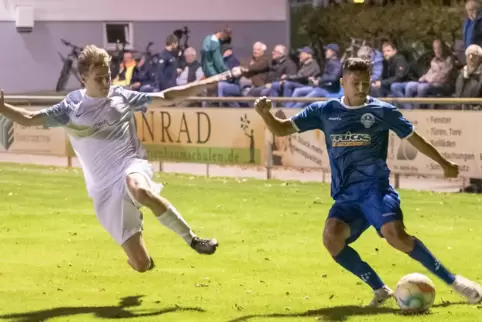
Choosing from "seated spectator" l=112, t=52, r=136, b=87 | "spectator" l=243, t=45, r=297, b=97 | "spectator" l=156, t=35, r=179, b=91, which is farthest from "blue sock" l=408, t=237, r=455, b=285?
"seated spectator" l=112, t=52, r=136, b=87

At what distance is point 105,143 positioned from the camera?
855 centimetres

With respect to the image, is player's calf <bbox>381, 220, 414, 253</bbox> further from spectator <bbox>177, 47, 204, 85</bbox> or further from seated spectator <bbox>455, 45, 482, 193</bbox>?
spectator <bbox>177, 47, 204, 85</bbox>

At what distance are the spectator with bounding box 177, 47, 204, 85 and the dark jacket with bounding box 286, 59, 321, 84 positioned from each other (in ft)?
9.36

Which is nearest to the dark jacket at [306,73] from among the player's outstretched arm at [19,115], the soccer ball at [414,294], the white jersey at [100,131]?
the white jersey at [100,131]

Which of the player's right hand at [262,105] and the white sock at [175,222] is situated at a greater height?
the player's right hand at [262,105]

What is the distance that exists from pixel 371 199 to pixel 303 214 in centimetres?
639

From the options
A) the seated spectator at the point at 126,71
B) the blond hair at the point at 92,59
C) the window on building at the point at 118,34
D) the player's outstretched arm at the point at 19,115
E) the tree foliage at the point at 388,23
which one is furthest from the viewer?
the window on building at the point at 118,34

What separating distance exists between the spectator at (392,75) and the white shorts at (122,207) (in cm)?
1103

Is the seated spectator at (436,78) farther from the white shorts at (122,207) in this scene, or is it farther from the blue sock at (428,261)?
the blue sock at (428,261)

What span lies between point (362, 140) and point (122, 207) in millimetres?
2018

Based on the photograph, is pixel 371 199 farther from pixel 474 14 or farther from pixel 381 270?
pixel 474 14

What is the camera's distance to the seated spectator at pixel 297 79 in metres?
20.4

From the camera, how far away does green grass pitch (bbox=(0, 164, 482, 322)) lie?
8.06 m

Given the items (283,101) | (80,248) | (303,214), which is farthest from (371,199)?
(283,101)
